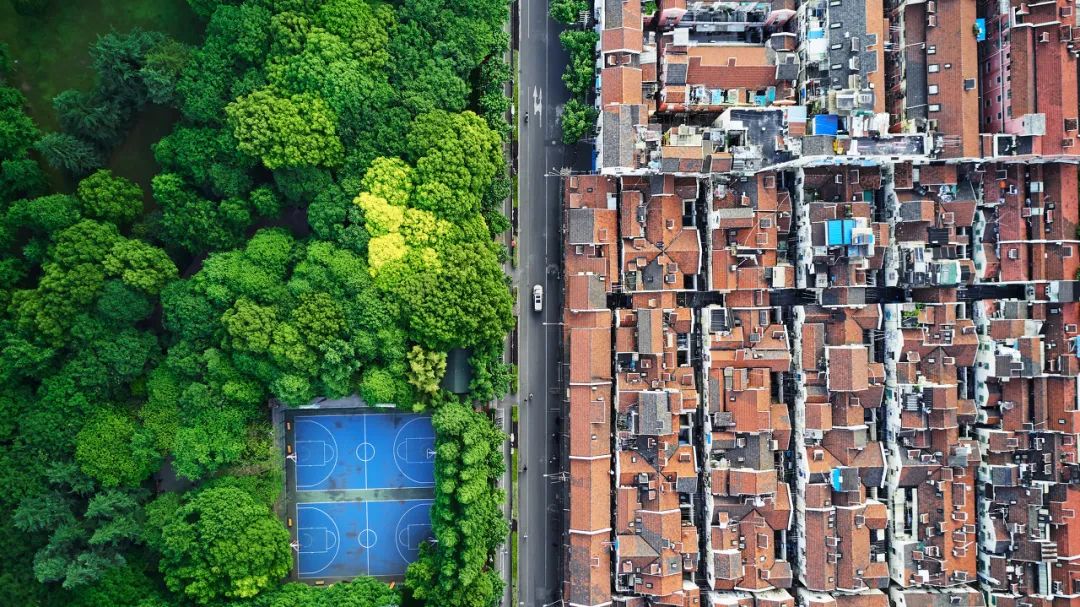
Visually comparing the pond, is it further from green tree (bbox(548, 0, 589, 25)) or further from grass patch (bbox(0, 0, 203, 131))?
green tree (bbox(548, 0, 589, 25))

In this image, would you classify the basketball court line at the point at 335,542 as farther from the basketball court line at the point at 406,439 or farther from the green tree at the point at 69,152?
the green tree at the point at 69,152

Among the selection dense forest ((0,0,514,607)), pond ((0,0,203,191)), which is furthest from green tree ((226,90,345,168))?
pond ((0,0,203,191))

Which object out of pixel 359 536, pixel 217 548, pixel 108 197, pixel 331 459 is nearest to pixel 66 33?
pixel 108 197

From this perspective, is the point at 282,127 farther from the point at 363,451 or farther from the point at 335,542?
the point at 335,542

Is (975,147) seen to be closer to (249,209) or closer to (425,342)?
(425,342)

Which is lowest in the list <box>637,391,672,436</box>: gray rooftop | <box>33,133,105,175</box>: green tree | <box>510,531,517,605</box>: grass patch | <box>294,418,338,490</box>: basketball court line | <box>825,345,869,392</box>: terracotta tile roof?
<box>510,531,517,605</box>: grass patch
